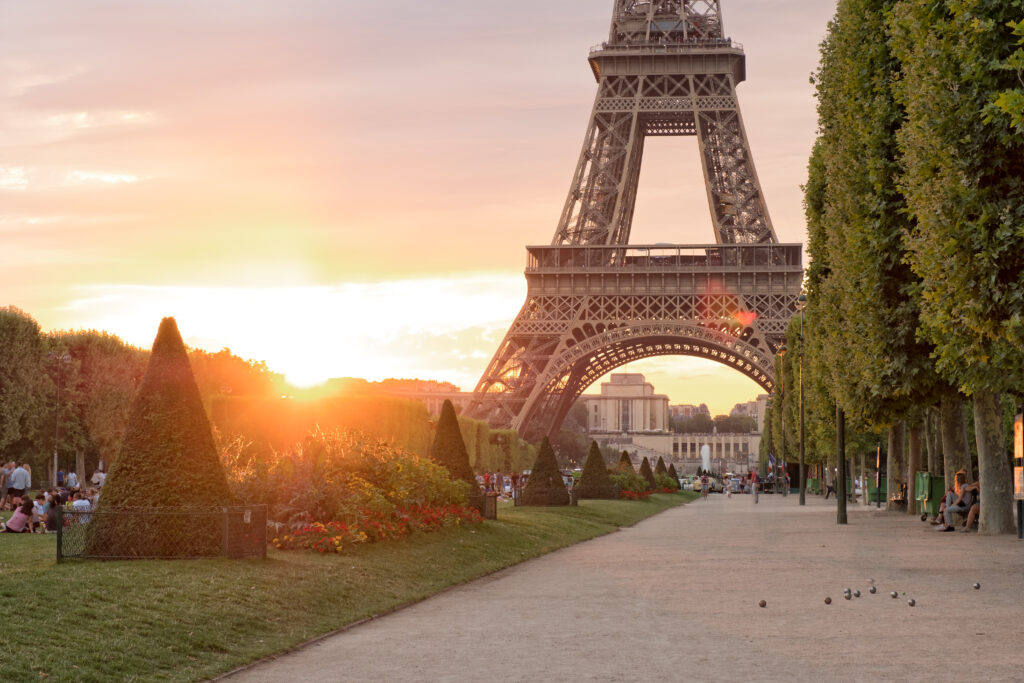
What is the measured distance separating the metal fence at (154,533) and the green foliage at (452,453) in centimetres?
1342

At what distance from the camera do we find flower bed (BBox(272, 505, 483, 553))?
63.5 ft

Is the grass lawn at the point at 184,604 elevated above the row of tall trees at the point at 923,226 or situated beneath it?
situated beneath

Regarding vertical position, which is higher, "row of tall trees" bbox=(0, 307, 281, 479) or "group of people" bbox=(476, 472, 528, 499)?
"row of tall trees" bbox=(0, 307, 281, 479)

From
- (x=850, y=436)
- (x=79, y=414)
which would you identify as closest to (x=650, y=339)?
(x=850, y=436)

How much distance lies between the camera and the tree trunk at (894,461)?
4588cm

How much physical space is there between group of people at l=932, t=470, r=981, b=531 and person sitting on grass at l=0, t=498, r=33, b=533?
21.0 metres

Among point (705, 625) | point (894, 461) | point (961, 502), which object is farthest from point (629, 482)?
point (705, 625)

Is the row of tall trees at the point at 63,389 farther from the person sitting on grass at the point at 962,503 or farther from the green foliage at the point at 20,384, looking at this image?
the person sitting on grass at the point at 962,503

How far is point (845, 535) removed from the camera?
30391mm

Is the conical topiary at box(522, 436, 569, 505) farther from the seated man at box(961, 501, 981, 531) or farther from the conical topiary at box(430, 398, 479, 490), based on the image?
the seated man at box(961, 501, 981, 531)

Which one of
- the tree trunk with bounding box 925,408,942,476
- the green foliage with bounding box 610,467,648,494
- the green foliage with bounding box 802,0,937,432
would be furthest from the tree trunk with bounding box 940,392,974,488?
the green foliage with bounding box 610,467,648,494

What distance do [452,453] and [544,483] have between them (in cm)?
1091

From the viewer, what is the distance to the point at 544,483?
41125 millimetres

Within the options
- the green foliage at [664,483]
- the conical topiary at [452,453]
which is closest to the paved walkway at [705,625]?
the conical topiary at [452,453]
